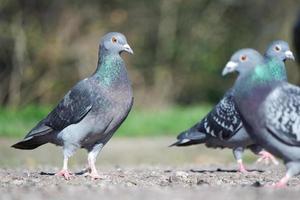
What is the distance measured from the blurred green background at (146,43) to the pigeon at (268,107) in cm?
1093

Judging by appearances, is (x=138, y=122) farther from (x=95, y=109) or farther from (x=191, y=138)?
(x=95, y=109)

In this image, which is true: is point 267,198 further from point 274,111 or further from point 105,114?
point 105,114

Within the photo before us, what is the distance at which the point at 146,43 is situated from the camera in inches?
Answer: 960

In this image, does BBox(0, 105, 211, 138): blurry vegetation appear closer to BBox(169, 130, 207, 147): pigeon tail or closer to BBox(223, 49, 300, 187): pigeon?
BBox(169, 130, 207, 147): pigeon tail

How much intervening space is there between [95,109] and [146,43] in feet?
55.7

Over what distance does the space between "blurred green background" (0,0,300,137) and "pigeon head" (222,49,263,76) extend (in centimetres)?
1092

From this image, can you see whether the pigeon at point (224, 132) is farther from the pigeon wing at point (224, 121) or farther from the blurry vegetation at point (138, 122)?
the blurry vegetation at point (138, 122)

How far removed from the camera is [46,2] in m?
21.8

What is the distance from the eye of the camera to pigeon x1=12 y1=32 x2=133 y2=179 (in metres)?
7.50

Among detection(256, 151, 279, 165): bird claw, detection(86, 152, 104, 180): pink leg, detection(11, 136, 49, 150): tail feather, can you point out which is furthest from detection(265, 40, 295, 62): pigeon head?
detection(11, 136, 49, 150): tail feather

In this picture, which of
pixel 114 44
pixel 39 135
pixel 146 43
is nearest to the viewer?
pixel 114 44

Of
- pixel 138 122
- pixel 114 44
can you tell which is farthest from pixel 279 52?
pixel 138 122

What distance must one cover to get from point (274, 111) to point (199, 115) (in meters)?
11.8

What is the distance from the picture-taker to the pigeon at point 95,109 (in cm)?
750
